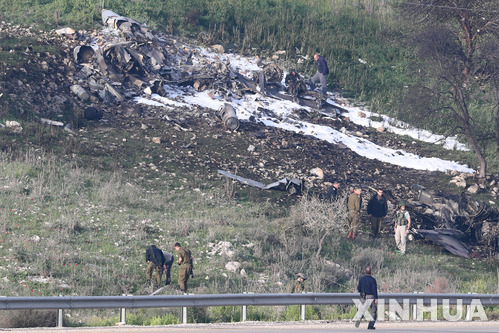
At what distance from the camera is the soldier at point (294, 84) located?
2452cm

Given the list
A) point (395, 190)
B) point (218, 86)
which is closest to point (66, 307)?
point (395, 190)

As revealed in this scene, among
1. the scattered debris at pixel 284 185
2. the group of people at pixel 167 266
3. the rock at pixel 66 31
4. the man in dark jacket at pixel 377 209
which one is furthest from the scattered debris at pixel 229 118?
the group of people at pixel 167 266

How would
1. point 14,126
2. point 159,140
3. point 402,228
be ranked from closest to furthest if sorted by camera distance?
1. point 402,228
2. point 14,126
3. point 159,140

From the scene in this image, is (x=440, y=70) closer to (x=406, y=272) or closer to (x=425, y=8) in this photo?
(x=425, y=8)

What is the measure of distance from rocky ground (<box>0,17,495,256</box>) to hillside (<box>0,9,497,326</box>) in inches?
2.4

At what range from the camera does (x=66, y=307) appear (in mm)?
8680

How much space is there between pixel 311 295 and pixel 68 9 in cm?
2136

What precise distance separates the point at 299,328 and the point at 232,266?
11.5 feet

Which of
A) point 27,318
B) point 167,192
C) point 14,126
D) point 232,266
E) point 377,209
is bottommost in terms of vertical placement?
point 27,318

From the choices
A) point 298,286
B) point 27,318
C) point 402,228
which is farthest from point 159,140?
point 27,318

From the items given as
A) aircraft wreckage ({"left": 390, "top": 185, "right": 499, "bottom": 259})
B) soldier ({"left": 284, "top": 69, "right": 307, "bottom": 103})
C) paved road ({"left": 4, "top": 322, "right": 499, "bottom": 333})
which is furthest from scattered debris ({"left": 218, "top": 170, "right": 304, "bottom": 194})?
paved road ({"left": 4, "top": 322, "right": 499, "bottom": 333})

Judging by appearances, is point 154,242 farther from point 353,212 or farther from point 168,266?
point 353,212

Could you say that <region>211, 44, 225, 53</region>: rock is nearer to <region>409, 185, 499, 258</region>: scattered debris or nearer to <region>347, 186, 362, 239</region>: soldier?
<region>409, 185, 499, 258</region>: scattered debris

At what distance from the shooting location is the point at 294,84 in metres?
24.6
